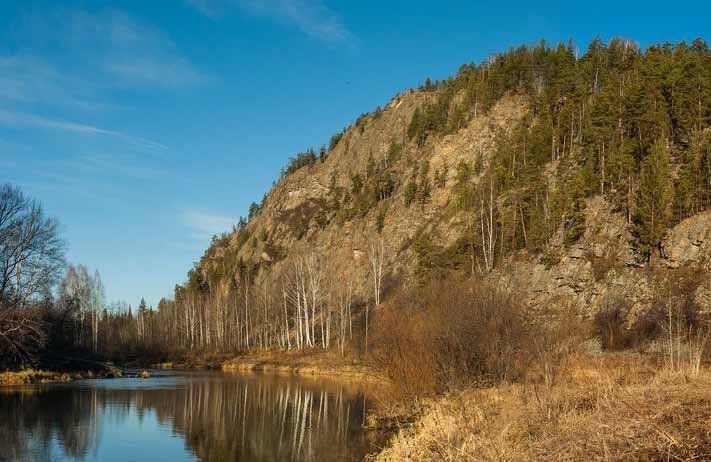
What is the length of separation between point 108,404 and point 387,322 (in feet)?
59.2

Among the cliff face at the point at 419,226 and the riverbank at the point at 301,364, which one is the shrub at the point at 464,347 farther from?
the riverbank at the point at 301,364

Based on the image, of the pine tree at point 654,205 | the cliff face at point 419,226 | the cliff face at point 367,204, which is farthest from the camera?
the cliff face at point 367,204

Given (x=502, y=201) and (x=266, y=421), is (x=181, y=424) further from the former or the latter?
(x=502, y=201)

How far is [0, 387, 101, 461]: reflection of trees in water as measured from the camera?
20.4 metres

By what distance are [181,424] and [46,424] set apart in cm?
570

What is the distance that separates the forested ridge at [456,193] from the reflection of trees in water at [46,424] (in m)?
16.0

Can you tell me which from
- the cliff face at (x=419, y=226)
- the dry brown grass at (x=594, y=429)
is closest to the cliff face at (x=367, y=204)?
the cliff face at (x=419, y=226)

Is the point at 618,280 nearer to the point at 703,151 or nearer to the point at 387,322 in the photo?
the point at 703,151

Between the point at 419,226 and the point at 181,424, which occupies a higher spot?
the point at 419,226

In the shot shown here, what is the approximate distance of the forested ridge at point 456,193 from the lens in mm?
61750

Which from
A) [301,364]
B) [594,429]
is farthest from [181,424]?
[301,364]

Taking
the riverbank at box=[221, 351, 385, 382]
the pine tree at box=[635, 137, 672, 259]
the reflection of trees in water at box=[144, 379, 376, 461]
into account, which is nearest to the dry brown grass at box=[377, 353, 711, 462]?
the reflection of trees in water at box=[144, 379, 376, 461]

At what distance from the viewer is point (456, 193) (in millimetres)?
91062

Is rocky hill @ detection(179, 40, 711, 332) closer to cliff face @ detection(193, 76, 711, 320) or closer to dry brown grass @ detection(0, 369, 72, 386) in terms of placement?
cliff face @ detection(193, 76, 711, 320)
